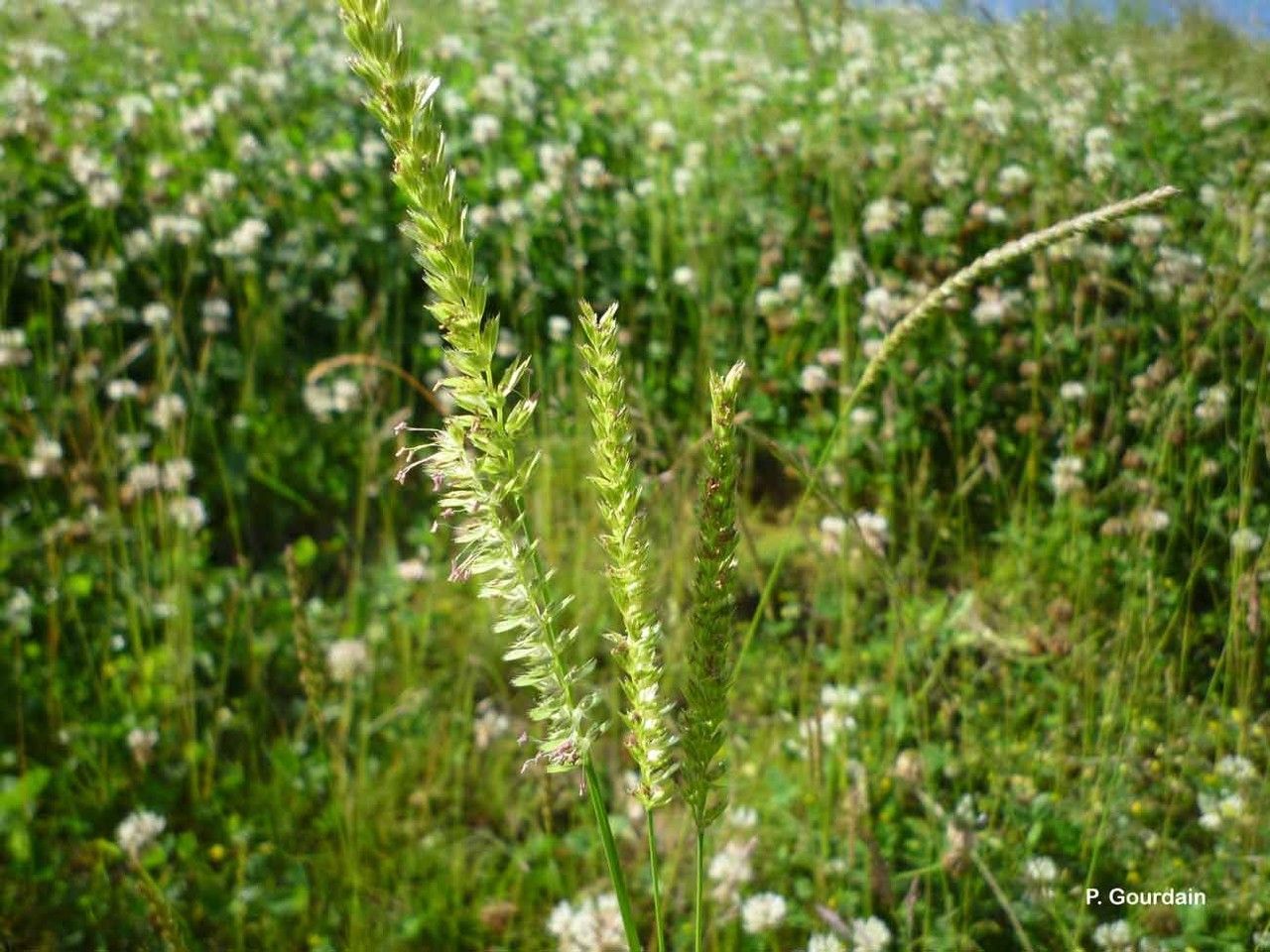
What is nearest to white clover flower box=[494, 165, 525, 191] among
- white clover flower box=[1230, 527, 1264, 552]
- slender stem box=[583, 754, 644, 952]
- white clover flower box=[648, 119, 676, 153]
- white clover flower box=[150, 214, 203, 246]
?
white clover flower box=[648, 119, 676, 153]

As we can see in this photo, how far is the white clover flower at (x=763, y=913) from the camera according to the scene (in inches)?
68.7

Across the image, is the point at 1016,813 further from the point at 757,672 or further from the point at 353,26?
the point at 353,26

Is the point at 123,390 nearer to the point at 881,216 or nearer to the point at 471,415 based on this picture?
the point at 881,216

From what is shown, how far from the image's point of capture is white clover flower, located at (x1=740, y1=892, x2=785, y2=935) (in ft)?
5.73

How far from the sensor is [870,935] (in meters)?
1.64

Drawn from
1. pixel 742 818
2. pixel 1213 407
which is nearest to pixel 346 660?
pixel 742 818

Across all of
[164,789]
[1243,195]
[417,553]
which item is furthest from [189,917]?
[1243,195]

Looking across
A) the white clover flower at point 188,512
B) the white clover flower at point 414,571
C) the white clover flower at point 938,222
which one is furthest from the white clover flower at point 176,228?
the white clover flower at point 938,222

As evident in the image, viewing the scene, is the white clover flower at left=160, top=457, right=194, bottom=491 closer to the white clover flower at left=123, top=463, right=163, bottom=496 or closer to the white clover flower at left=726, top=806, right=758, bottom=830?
the white clover flower at left=123, top=463, right=163, bottom=496

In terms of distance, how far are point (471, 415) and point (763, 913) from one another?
1.33m

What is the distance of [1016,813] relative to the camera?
6.14 feet

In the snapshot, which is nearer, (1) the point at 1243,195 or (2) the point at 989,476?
(1) the point at 1243,195

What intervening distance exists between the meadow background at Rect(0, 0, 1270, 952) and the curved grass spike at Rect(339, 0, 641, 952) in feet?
1.65

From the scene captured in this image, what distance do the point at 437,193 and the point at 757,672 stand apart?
2.04m
